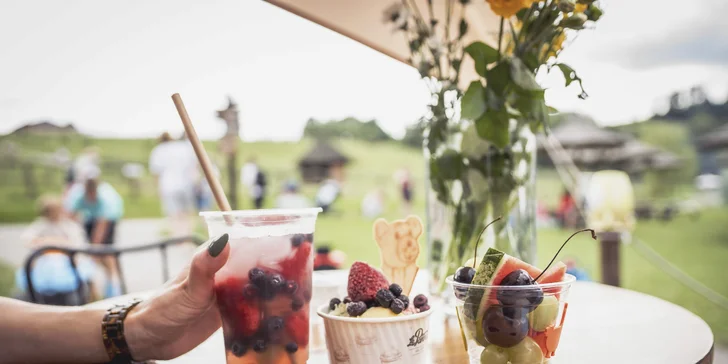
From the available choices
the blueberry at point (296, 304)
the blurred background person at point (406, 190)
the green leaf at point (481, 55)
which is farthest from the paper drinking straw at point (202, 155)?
the blurred background person at point (406, 190)

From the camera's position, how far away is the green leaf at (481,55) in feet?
3.51

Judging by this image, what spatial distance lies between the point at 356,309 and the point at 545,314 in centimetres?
25

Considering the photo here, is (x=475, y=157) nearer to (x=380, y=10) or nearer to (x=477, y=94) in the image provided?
(x=477, y=94)

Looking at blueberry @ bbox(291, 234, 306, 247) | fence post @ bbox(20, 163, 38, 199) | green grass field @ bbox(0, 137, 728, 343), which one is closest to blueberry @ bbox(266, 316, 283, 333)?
blueberry @ bbox(291, 234, 306, 247)

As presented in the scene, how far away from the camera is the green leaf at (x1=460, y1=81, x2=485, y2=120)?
1.02 m

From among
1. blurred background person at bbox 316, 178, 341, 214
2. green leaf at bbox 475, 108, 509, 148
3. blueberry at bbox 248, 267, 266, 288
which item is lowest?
blurred background person at bbox 316, 178, 341, 214

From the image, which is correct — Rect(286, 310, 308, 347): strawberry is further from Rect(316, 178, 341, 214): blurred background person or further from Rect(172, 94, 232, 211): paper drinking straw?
Rect(316, 178, 341, 214): blurred background person

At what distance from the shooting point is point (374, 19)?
61.6 inches

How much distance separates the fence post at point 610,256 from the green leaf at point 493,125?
7.00 feet

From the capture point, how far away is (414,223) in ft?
3.51

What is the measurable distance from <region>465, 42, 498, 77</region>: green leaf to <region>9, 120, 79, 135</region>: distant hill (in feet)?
34.3

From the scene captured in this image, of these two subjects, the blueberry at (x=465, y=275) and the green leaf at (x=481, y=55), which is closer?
the blueberry at (x=465, y=275)


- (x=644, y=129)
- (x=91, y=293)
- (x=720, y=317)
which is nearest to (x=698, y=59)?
(x=644, y=129)

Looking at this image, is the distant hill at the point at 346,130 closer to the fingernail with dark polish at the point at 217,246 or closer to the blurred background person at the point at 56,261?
the blurred background person at the point at 56,261
